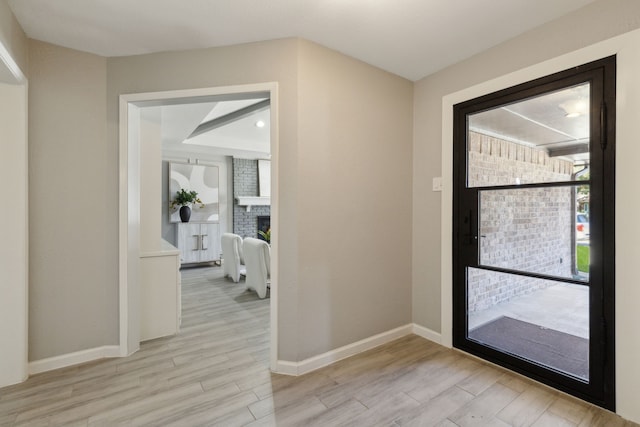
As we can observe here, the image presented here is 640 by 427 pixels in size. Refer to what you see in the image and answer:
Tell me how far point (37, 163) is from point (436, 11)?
2.91 metres

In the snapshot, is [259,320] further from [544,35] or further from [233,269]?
[544,35]

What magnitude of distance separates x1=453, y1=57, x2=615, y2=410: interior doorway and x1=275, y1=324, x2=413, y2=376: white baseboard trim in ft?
1.64

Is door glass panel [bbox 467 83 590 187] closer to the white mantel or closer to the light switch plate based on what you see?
the light switch plate

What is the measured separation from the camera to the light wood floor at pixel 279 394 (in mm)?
1676

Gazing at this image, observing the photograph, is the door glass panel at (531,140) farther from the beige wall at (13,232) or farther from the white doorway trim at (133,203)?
the beige wall at (13,232)

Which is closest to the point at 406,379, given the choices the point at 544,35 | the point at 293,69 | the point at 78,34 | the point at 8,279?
the point at 293,69

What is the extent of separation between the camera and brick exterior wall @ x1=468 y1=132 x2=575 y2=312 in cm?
199

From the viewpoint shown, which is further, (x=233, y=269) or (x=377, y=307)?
(x=233, y=269)

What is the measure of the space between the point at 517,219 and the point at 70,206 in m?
3.39

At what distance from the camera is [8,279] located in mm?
1968

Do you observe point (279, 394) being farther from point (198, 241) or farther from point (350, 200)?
point (198, 241)

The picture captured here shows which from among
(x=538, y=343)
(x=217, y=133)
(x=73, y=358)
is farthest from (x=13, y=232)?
(x=217, y=133)

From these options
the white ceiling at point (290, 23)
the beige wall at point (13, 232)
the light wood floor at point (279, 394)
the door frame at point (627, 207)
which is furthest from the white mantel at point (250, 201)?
the door frame at point (627, 207)

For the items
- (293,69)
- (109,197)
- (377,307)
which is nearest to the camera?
(293,69)
